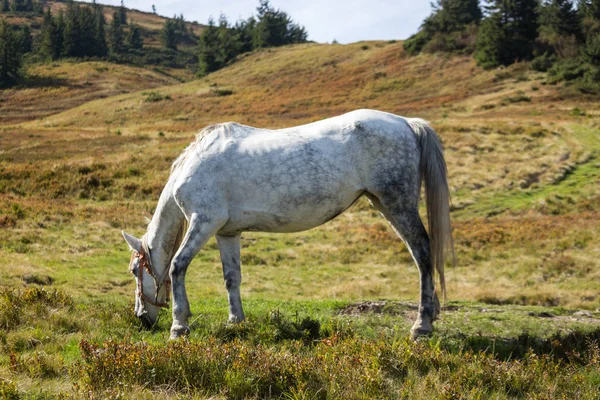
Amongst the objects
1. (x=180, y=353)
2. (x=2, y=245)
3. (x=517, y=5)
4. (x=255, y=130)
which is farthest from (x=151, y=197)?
(x=517, y=5)

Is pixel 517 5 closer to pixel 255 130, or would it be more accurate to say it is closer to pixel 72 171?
pixel 72 171

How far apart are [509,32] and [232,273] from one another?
61171 mm

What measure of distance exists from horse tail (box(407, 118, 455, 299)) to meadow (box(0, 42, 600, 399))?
1.19 m

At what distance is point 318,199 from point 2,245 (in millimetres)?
12983

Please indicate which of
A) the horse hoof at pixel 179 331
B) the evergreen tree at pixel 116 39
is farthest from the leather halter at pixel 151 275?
the evergreen tree at pixel 116 39

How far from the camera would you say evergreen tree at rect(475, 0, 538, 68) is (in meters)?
60.1

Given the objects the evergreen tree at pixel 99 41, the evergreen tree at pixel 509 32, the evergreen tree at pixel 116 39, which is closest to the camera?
the evergreen tree at pixel 509 32

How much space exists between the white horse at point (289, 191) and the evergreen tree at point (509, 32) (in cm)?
5786

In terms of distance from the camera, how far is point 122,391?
4.72 meters

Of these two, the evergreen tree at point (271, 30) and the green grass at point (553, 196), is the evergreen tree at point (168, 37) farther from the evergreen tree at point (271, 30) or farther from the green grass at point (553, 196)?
the green grass at point (553, 196)

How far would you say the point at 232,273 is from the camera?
25.6ft

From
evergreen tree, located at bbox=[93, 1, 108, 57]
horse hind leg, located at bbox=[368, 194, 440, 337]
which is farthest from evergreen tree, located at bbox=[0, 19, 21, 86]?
horse hind leg, located at bbox=[368, 194, 440, 337]

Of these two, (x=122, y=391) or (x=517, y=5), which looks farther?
(x=517, y=5)

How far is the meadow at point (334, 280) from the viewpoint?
520cm
